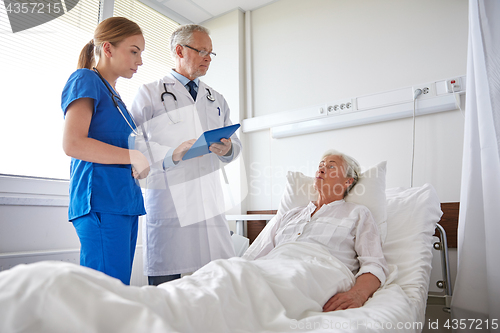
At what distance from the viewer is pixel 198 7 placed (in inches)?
123

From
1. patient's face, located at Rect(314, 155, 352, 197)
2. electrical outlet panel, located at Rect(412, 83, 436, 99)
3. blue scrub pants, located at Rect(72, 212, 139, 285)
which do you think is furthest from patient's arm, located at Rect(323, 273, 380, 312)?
electrical outlet panel, located at Rect(412, 83, 436, 99)

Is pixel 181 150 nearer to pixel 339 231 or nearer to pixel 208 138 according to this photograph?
pixel 208 138

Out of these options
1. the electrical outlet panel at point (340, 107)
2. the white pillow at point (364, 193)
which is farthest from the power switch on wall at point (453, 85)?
the white pillow at point (364, 193)

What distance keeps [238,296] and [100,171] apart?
24.9 inches

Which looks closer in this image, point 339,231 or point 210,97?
point 339,231

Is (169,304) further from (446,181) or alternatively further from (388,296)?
(446,181)

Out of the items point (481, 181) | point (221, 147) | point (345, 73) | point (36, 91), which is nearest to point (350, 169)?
point (481, 181)

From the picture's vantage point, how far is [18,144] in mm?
1986

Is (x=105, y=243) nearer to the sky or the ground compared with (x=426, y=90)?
nearer to the ground

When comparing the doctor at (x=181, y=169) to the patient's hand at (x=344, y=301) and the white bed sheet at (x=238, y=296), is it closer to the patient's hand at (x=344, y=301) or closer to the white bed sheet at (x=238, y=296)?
the white bed sheet at (x=238, y=296)

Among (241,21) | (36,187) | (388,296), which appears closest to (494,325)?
(388,296)

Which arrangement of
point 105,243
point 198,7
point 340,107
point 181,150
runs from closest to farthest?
point 105,243
point 181,150
point 340,107
point 198,7

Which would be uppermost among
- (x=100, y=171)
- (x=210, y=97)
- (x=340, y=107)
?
(x=340, y=107)

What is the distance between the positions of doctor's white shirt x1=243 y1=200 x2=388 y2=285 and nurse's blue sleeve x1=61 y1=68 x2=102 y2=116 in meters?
0.99
